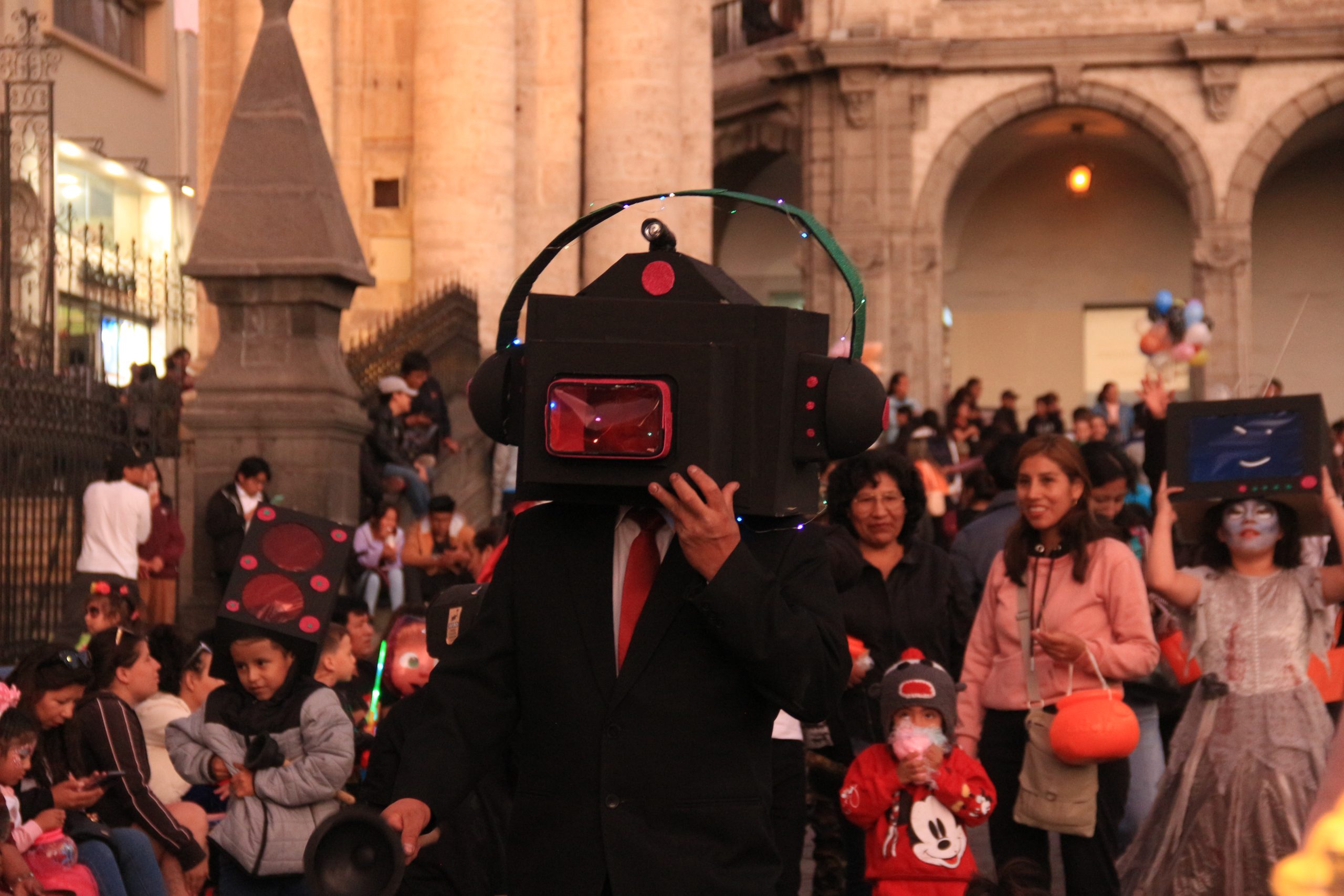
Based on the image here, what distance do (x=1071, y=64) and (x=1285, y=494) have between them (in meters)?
23.4

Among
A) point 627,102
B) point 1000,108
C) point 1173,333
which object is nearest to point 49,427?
point 1173,333

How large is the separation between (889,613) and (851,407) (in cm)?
345

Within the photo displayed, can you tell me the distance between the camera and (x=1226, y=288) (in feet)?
94.1

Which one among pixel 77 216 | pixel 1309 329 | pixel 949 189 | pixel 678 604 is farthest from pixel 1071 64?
pixel 678 604

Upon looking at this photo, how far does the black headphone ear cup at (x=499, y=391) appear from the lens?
158 inches

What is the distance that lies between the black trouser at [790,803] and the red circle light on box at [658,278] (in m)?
2.85

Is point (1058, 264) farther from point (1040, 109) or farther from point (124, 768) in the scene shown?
point (124, 768)

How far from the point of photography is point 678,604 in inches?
148

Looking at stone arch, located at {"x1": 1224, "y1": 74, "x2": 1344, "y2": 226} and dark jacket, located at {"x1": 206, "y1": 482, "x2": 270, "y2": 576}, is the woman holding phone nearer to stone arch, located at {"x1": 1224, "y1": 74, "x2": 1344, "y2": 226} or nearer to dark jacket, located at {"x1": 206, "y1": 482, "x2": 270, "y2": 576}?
dark jacket, located at {"x1": 206, "y1": 482, "x2": 270, "y2": 576}

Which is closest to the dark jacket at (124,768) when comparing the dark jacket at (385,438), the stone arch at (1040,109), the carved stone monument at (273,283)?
the carved stone monument at (273,283)

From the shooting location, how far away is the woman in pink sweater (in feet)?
21.2

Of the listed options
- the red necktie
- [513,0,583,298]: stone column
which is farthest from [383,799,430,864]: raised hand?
[513,0,583,298]: stone column

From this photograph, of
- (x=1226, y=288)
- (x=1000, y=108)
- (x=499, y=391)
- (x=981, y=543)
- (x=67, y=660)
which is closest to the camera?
(x=499, y=391)

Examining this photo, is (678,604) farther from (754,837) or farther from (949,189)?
(949,189)
